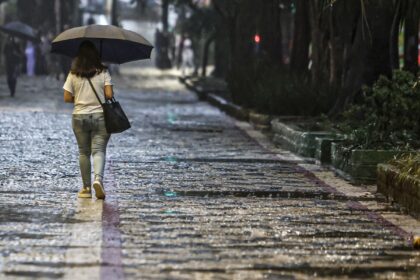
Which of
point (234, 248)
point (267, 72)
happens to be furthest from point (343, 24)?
point (234, 248)

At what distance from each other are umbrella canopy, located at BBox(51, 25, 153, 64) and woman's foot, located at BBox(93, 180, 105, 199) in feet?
5.44

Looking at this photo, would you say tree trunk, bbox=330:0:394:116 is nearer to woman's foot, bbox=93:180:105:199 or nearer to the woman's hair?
the woman's hair

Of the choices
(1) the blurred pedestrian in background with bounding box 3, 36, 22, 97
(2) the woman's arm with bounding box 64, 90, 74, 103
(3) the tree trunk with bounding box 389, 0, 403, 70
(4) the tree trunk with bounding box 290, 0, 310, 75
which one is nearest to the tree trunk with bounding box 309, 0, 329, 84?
(4) the tree trunk with bounding box 290, 0, 310, 75

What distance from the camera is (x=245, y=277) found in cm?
851

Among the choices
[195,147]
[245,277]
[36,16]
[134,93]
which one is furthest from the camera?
[36,16]

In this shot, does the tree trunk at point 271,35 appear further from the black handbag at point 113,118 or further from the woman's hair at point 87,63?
the black handbag at point 113,118

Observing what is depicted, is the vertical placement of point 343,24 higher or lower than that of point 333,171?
higher

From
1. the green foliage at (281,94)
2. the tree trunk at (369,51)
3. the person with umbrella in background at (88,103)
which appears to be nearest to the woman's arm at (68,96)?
the person with umbrella in background at (88,103)

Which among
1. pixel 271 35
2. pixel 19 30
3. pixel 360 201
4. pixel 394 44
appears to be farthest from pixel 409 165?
pixel 19 30

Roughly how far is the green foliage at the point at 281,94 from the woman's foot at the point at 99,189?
35.8 feet

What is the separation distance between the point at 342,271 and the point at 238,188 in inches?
193

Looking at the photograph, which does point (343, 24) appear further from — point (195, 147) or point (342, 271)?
point (342, 271)

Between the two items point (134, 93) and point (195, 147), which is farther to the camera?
point (134, 93)

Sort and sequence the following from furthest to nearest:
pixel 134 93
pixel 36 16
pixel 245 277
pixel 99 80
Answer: pixel 36 16 → pixel 134 93 → pixel 99 80 → pixel 245 277
